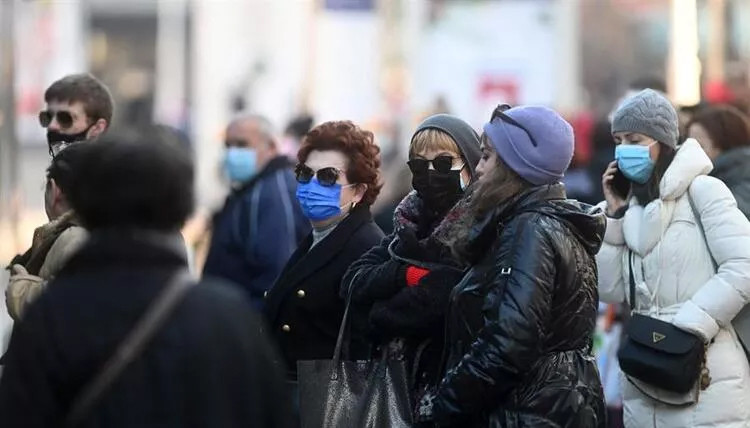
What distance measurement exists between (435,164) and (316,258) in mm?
820

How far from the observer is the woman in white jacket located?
661cm

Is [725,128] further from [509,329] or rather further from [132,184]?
[132,184]

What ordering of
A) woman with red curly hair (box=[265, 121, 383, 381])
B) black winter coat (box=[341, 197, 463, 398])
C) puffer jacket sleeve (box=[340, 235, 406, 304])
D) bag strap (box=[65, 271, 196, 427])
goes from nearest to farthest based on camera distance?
1. bag strap (box=[65, 271, 196, 427])
2. black winter coat (box=[341, 197, 463, 398])
3. puffer jacket sleeve (box=[340, 235, 406, 304])
4. woman with red curly hair (box=[265, 121, 383, 381])

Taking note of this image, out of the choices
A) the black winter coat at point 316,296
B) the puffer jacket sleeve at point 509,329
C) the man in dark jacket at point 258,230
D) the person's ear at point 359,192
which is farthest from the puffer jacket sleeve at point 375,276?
the man in dark jacket at point 258,230

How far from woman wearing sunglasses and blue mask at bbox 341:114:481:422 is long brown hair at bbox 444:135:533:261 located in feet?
0.45

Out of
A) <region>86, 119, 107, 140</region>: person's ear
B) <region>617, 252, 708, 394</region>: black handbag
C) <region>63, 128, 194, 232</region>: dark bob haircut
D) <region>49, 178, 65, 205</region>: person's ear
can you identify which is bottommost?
<region>617, 252, 708, 394</region>: black handbag

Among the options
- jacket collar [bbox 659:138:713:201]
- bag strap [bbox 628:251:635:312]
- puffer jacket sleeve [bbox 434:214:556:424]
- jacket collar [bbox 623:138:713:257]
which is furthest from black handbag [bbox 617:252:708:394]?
puffer jacket sleeve [bbox 434:214:556:424]

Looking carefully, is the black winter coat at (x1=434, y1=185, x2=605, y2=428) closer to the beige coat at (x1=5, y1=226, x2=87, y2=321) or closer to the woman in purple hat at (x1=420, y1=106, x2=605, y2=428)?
the woman in purple hat at (x1=420, y1=106, x2=605, y2=428)

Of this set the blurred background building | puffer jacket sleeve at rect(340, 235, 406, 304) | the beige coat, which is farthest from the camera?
the blurred background building

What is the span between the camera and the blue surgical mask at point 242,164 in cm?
1039

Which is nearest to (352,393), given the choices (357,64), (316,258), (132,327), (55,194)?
(316,258)

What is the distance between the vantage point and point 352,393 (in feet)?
19.3

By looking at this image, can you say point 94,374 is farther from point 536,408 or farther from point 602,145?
point 602,145

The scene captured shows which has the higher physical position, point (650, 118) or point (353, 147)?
point (650, 118)
